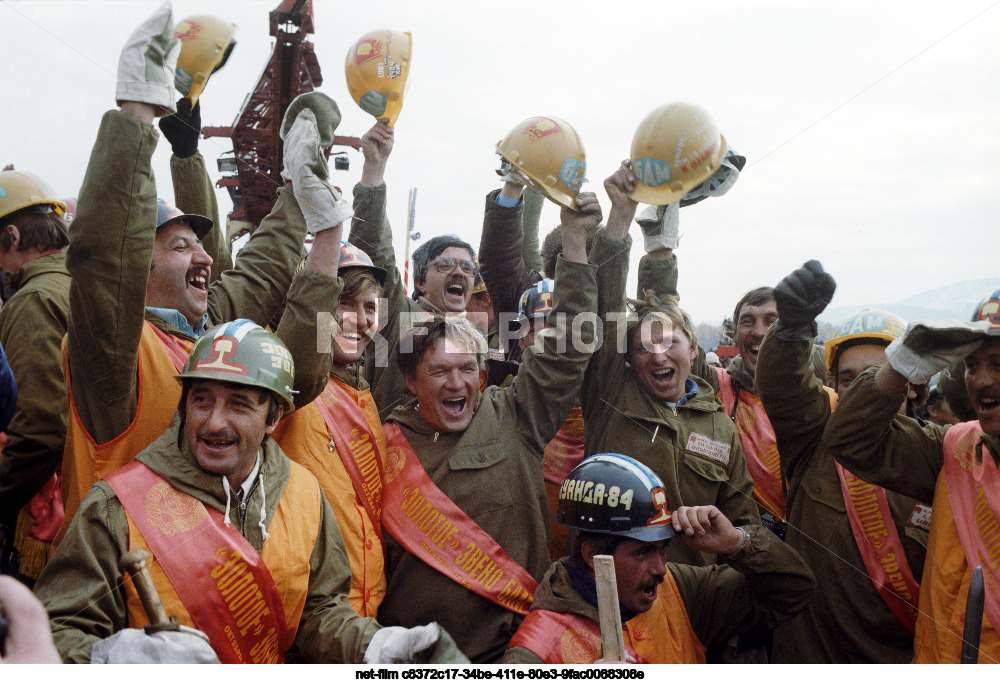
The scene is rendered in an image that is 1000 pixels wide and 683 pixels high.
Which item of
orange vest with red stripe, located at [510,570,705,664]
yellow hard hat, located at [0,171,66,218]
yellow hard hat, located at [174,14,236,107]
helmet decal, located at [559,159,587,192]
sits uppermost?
yellow hard hat, located at [174,14,236,107]

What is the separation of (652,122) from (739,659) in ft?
9.34

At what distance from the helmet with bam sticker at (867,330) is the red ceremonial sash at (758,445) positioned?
21.5 inches

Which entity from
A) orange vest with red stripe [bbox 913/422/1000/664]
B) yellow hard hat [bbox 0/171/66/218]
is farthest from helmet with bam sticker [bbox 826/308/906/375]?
yellow hard hat [bbox 0/171/66/218]

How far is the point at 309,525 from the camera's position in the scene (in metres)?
3.18

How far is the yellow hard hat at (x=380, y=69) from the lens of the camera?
5.03 metres

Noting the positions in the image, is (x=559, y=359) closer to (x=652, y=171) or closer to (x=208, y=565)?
(x=652, y=171)

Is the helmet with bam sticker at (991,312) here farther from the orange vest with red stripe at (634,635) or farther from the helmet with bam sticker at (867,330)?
the orange vest with red stripe at (634,635)

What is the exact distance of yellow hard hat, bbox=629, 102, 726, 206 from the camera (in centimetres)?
439

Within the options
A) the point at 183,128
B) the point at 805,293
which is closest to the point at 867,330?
the point at 805,293

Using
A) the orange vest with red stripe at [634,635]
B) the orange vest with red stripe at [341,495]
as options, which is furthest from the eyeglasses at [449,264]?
the orange vest with red stripe at [634,635]

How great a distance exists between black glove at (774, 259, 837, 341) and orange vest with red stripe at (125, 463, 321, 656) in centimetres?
222

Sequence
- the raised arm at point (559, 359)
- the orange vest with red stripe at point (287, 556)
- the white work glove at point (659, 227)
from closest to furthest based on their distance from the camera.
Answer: the orange vest with red stripe at point (287, 556)
the raised arm at point (559, 359)
the white work glove at point (659, 227)

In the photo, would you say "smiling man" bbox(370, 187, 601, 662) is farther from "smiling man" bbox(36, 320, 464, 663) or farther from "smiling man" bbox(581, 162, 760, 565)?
"smiling man" bbox(36, 320, 464, 663)

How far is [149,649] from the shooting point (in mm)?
2447
